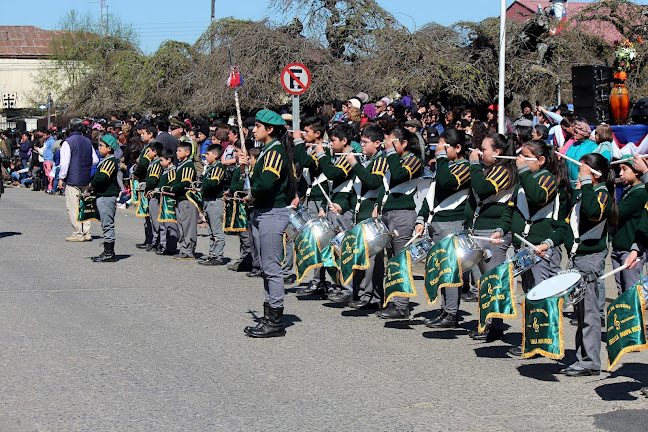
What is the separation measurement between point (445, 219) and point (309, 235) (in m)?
1.42

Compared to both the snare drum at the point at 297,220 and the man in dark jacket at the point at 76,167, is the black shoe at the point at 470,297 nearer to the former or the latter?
the snare drum at the point at 297,220

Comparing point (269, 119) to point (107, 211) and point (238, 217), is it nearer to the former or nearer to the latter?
point (238, 217)

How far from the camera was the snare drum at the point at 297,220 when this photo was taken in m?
9.80

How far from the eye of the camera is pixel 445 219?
8875mm

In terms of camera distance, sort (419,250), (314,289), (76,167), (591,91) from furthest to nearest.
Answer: (76,167) < (591,91) < (314,289) < (419,250)

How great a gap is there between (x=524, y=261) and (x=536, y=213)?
0.46m

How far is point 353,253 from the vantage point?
8.85 meters

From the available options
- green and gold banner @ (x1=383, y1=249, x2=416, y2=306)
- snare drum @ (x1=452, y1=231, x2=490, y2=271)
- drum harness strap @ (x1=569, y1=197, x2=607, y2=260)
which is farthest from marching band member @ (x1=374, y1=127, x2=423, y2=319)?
drum harness strap @ (x1=569, y1=197, x2=607, y2=260)

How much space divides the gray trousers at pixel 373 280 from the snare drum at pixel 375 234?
686 mm

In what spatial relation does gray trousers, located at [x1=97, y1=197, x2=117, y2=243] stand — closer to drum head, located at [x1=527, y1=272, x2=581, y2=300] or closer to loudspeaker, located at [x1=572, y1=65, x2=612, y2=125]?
loudspeaker, located at [x1=572, y1=65, x2=612, y2=125]

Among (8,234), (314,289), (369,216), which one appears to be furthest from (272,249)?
(8,234)

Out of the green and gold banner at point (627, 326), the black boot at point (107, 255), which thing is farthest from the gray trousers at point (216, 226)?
the green and gold banner at point (627, 326)

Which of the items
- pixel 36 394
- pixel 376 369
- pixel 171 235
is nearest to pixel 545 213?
pixel 376 369

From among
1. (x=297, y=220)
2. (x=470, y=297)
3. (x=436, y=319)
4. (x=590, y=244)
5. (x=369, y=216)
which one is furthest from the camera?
(x=470, y=297)
